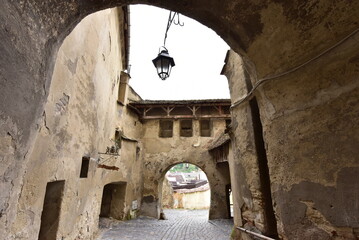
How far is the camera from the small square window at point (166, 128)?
1292 cm

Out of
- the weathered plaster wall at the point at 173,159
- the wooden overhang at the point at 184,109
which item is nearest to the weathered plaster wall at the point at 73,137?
the weathered plaster wall at the point at 173,159

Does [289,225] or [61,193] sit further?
[61,193]

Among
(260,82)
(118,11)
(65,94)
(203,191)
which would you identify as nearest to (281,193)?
(260,82)

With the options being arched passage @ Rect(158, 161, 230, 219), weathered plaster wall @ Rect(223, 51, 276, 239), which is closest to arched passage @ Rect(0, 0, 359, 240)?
weathered plaster wall @ Rect(223, 51, 276, 239)

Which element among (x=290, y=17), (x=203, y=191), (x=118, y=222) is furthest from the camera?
(x=203, y=191)

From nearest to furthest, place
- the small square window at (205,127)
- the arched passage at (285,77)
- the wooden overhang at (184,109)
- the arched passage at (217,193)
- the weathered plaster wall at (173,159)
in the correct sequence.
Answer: the arched passage at (285,77)
the arched passage at (217,193)
the weathered plaster wall at (173,159)
the wooden overhang at (184,109)
the small square window at (205,127)

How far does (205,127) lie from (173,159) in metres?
2.93

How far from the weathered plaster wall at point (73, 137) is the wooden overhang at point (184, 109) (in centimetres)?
493

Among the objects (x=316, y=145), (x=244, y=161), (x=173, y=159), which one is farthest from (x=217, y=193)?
(x=316, y=145)

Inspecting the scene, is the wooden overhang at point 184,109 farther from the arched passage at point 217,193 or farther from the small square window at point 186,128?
the arched passage at point 217,193

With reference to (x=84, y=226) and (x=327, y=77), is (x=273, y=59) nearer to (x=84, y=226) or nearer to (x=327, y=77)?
(x=327, y=77)

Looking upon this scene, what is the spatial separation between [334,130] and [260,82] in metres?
0.93

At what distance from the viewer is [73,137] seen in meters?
4.39

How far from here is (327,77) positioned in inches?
71.5
